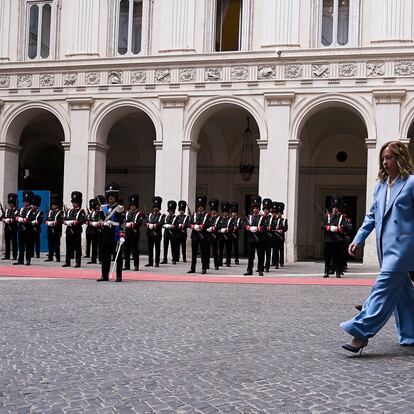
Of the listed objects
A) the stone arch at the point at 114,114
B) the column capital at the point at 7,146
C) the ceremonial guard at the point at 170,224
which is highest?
the stone arch at the point at 114,114

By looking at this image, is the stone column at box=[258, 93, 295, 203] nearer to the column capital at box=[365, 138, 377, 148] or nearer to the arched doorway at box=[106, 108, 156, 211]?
the column capital at box=[365, 138, 377, 148]

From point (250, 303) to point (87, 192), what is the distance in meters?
14.7

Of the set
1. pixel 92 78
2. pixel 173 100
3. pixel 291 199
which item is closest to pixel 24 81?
pixel 92 78

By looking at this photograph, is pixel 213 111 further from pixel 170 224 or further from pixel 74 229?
pixel 74 229

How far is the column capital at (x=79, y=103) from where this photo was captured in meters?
24.0

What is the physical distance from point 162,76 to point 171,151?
2.50 m

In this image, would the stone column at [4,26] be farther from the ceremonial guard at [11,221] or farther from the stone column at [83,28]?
the ceremonial guard at [11,221]

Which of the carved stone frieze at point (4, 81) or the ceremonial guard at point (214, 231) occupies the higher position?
the carved stone frieze at point (4, 81)

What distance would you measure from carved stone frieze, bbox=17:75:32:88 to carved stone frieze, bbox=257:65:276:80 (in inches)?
325

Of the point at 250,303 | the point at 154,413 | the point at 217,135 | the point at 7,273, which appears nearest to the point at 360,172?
the point at 217,135

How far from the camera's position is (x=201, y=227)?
17484mm

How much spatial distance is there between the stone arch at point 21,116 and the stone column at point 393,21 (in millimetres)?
10649

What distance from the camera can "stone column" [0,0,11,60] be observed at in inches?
996

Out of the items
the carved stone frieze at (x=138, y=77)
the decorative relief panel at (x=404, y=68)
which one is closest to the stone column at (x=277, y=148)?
the decorative relief panel at (x=404, y=68)
